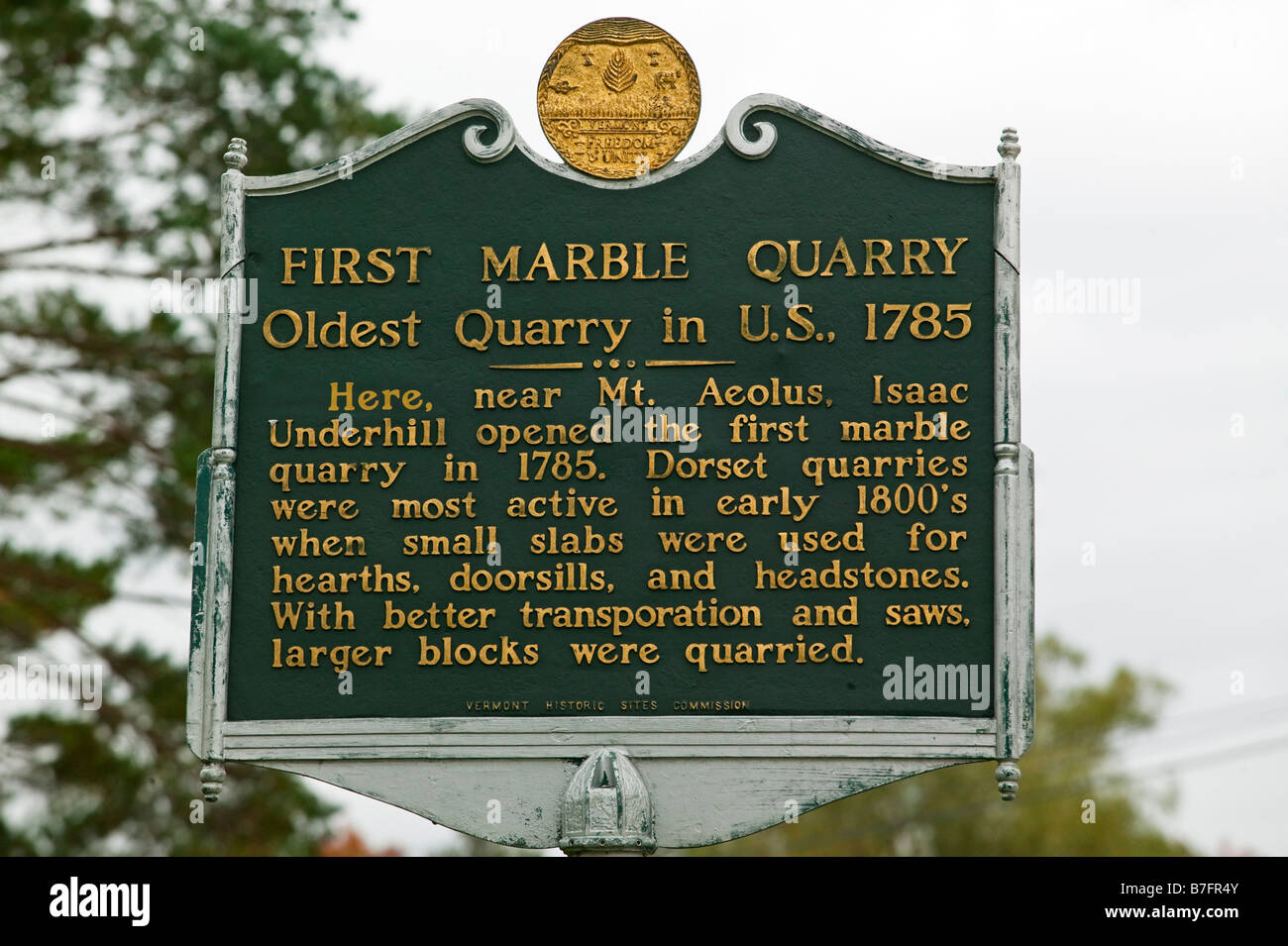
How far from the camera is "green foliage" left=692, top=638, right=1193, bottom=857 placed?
33.2 meters

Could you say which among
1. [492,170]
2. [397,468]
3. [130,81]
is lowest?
[397,468]

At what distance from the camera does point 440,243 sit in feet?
25.1

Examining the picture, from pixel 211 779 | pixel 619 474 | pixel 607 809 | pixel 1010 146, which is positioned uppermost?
pixel 1010 146

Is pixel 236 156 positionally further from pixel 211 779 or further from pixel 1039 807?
Answer: pixel 1039 807

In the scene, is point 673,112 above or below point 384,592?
above

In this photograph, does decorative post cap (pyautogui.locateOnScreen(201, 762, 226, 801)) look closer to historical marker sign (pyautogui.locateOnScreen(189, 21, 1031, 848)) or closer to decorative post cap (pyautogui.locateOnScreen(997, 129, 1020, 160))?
historical marker sign (pyautogui.locateOnScreen(189, 21, 1031, 848))

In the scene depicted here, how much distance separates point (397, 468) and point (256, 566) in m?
0.72

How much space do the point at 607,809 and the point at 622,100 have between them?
3.04 m

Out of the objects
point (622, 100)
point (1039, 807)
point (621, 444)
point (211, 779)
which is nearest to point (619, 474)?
point (621, 444)

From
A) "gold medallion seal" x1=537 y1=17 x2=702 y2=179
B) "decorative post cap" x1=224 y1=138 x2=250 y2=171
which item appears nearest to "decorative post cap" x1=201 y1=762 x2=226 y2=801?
"decorative post cap" x1=224 y1=138 x2=250 y2=171

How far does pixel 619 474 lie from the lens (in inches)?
288

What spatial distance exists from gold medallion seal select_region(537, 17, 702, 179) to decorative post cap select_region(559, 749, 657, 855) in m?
2.54
